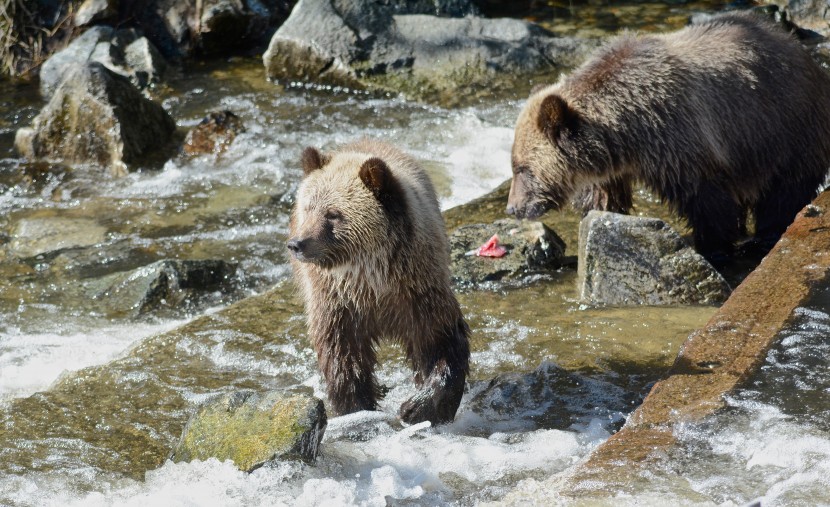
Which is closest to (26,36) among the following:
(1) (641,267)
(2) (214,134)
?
(2) (214,134)

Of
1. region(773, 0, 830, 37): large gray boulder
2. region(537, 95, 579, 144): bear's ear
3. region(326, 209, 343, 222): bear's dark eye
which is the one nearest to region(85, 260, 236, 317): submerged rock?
region(537, 95, 579, 144): bear's ear

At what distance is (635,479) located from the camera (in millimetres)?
4062

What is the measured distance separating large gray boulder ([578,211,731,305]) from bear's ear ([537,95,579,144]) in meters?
0.83

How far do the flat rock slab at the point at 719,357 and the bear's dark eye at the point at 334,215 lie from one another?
1770 millimetres

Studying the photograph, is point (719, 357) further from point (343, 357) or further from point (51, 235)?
point (51, 235)

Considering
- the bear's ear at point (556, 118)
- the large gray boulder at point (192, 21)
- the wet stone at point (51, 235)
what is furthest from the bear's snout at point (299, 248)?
the large gray boulder at point (192, 21)

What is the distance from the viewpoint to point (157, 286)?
8.02 meters

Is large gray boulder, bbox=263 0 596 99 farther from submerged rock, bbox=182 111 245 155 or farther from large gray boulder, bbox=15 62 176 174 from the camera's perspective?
large gray boulder, bbox=15 62 176 174

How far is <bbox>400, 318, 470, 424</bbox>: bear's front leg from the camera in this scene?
17.8ft

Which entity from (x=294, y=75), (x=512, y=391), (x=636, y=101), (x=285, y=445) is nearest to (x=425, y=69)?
(x=294, y=75)

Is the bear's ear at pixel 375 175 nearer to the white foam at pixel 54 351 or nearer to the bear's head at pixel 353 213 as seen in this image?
the bear's head at pixel 353 213

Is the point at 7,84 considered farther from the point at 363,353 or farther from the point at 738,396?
the point at 738,396

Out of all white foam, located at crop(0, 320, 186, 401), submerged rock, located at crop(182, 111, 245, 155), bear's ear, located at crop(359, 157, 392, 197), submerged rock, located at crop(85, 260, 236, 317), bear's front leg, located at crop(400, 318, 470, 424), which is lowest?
white foam, located at crop(0, 320, 186, 401)

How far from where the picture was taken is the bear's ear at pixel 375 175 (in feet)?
16.9
